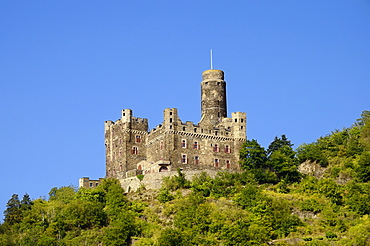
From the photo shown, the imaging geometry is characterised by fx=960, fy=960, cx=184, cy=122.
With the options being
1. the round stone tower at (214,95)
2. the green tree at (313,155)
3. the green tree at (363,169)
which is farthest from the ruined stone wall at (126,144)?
the green tree at (363,169)

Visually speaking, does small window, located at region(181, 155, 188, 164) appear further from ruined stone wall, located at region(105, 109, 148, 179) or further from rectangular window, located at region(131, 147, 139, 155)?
rectangular window, located at region(131, 147, 139, 155)

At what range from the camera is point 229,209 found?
92.4m

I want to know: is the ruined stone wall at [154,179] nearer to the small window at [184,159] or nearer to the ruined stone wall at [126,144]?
the small window at [184,159]

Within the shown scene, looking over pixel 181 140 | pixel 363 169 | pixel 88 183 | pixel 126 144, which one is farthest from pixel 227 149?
pixel 88 183

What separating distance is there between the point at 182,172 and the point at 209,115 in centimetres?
1034

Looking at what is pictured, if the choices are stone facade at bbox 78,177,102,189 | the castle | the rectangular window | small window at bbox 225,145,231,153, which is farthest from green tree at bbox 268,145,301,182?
stone facade at bbox 78,177,102,189

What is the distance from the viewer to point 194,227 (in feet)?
293

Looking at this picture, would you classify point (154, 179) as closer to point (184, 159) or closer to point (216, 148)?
point (184, 159)

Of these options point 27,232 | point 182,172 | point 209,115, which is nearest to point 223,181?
point 182,172

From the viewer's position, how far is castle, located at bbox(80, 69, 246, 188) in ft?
333

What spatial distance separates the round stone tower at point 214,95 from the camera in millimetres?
107938

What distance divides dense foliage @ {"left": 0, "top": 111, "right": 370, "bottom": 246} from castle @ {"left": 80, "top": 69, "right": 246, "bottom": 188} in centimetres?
226

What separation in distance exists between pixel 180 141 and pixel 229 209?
12.2 m

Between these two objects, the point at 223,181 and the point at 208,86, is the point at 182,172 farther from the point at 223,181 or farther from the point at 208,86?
the point at 208,86
